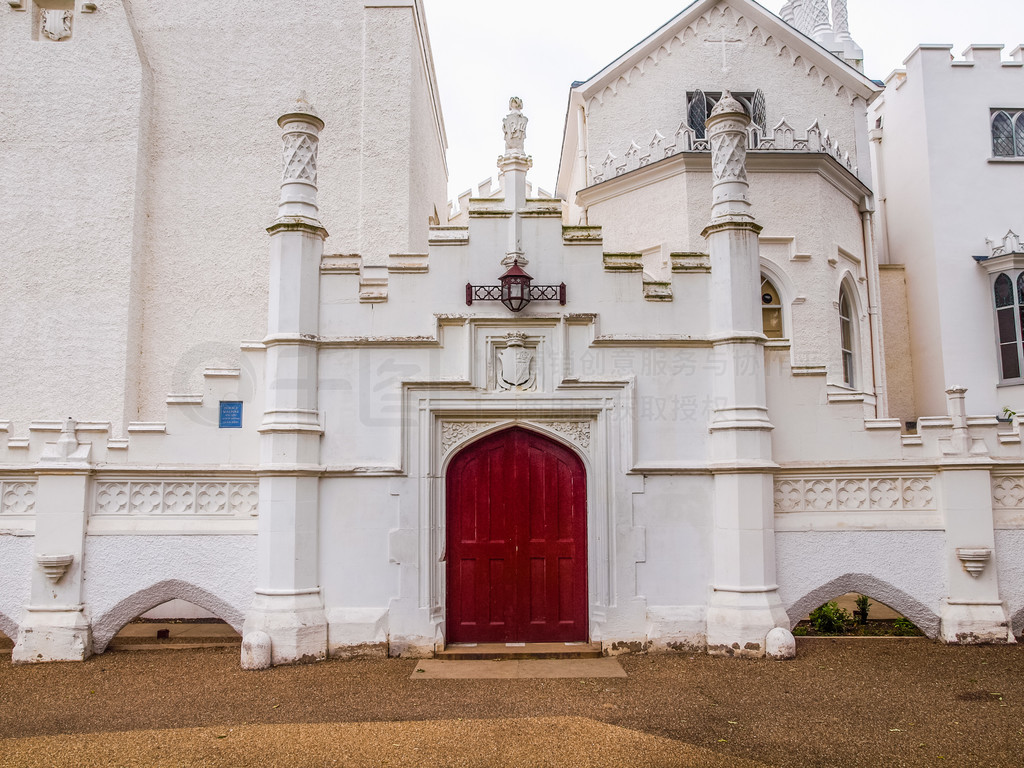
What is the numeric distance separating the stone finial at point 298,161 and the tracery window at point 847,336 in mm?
9379

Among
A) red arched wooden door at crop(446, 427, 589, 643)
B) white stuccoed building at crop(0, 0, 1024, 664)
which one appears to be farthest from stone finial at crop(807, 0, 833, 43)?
red arched wooden door at crop(446, 427, 589, 643)

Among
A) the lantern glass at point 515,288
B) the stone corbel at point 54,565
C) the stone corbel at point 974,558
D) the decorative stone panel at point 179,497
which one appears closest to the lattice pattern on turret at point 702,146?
the lantern glass at point 515,288

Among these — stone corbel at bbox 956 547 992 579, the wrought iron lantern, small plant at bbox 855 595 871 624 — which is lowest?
small plant at bbox 855 595 871 624

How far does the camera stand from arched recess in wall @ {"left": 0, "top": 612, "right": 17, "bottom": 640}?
8.10 metres

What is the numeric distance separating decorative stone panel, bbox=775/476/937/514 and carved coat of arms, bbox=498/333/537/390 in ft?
10.3

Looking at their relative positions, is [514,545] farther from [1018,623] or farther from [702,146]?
[702,146]

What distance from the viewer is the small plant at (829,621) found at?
9375mm

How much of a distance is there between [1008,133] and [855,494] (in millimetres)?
11173

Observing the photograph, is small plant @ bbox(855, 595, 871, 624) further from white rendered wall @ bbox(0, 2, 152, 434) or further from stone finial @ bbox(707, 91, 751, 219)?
white rendered wall @ bbox(0, 2, 152, 434)

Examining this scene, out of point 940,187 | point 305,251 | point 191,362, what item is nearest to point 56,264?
point 191,362

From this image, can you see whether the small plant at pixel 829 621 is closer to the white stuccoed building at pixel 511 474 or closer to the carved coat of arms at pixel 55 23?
the white stuccoed building at pixel 511 474

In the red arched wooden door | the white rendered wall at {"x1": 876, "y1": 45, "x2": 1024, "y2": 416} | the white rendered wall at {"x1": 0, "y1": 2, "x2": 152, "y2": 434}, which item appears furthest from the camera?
the white rendered wall at {"x1": 876, "y1": 45, "x2": 1024, "y2": 416}

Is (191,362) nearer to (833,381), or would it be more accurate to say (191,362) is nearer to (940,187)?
(833,381)

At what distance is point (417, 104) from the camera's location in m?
12.7
